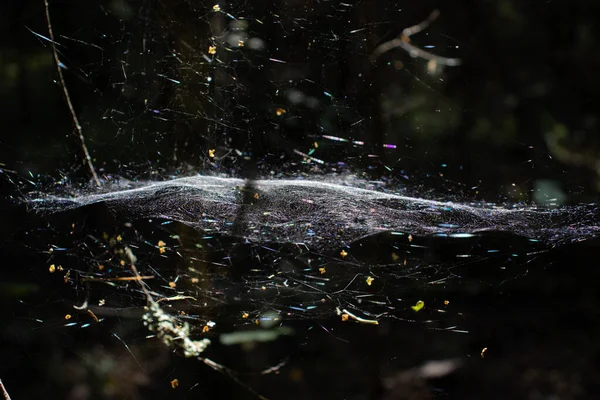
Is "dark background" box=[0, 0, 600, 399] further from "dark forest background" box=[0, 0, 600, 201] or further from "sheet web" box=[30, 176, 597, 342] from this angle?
"sheet web" box=[30, 176, 597, 342]

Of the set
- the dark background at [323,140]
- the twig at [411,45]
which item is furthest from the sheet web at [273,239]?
the twig at [411,45]

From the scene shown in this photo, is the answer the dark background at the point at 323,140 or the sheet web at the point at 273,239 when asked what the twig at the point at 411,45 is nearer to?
the dark background at the point at 323,140

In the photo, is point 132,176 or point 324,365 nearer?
point 132,176

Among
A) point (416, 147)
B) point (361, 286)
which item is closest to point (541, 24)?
point (416, 147)

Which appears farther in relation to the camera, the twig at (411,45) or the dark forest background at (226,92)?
the twig at (411,45)

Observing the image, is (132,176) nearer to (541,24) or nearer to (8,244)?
(8,244)

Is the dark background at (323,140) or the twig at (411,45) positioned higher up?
the twig at (411,45)

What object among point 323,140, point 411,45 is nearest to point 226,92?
point 323,140

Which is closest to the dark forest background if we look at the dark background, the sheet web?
the dark background
